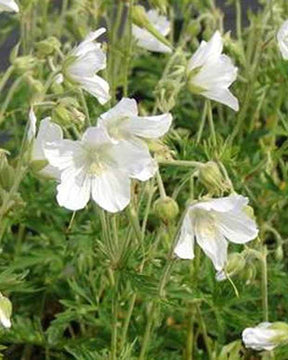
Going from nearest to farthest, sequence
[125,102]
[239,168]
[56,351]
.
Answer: [125,102], [239,168], [56,351]

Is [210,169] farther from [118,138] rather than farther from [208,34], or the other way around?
[208,34]

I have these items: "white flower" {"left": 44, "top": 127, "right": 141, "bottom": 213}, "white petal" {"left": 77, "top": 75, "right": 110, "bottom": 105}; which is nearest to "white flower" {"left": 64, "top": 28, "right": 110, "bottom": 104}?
"white petal" {"left": 77, "top": 75, "right": 110, "bottom": 105}

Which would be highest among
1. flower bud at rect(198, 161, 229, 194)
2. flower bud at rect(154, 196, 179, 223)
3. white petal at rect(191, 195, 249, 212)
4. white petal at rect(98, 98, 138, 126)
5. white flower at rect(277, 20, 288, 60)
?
white petal at rect(98, 98, 138, 126)

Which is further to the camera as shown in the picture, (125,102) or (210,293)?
(210,293)

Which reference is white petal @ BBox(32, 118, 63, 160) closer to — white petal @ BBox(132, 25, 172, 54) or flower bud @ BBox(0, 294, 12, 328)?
flower bud @ BBox(0, 294, 12, 328)

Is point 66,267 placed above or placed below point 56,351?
above

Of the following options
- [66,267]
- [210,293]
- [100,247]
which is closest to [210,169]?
[100,247]
